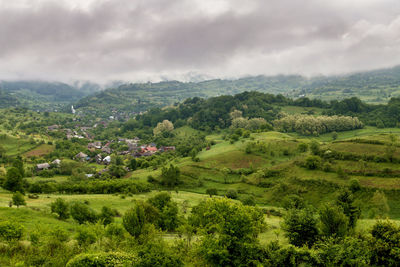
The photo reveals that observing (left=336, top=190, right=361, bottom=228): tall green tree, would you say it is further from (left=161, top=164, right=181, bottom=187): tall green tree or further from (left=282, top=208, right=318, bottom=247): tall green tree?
(left=161, top=164, right=181, bottom=187): tall green tree

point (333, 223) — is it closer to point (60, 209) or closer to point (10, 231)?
point (10, 231)

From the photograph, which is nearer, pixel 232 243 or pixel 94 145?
pixel 232 243

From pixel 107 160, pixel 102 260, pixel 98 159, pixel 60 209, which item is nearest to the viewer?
pixel 102 260

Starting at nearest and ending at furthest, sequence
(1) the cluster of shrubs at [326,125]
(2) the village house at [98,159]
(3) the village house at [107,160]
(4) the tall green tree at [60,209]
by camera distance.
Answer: (4) the tall green tree at [60,209] < (3) the village house at [107,160] < (2) the village house at [98,159] < (1) the cluster of shrubs at [326,125]

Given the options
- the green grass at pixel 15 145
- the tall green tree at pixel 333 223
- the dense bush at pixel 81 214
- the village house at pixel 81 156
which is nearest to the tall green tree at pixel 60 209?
the dense bush at pixel 81 214

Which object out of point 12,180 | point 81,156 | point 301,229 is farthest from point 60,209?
point 81,156

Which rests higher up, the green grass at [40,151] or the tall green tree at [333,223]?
the tall green tree at [333,223]

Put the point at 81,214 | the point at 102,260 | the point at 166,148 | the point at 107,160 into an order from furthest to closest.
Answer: the point at 166,148, the point at 107,160, the point at 81,214, the point at 102,260

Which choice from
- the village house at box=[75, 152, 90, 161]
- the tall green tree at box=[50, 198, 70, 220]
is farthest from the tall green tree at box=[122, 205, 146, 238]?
the village house at box=[75, 152, 90, 161]

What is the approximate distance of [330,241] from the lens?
3053cm

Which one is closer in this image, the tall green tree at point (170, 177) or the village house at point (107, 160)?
the tall green tree at point (170, 177)

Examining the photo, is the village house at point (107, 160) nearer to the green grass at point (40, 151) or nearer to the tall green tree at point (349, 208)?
the green grass at point (40, 151)

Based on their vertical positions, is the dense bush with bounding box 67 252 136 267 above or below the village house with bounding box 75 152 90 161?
above

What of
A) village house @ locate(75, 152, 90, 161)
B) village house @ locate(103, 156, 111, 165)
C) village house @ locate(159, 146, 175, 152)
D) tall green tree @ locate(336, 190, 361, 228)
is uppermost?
tall green tree @ locate(336, 190, 361, 228)
